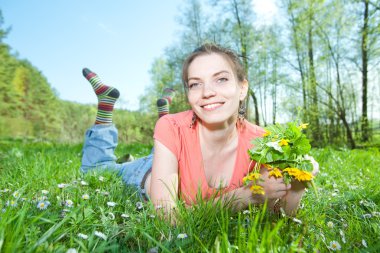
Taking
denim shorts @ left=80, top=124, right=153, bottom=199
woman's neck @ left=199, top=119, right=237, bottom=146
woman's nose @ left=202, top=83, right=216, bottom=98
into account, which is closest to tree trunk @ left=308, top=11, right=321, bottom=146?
denim shorts @ left=80, top=124, right=153, bottom=199

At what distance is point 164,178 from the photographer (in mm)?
2047

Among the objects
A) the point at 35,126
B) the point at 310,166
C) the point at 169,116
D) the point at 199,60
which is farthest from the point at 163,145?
the point at 35,126

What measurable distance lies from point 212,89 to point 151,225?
1.03 m

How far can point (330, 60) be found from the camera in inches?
701

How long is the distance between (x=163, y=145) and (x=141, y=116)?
19.0m

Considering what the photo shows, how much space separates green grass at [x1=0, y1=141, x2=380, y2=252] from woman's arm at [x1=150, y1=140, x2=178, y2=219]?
11 centimetres

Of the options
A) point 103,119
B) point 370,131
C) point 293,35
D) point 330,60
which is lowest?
point 370,131

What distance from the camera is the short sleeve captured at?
2.20m

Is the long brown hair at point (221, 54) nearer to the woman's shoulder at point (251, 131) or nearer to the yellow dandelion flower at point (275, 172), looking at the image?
the woman's shoulder at point (251, 131)

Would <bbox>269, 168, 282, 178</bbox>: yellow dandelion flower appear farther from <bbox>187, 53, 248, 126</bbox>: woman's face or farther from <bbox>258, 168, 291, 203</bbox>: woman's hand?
<bbox>187, 53, 248, 126</bbox>: woman's face

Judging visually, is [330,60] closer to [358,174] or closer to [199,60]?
[358,174]

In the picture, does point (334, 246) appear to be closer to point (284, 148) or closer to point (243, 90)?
point (284, 148)

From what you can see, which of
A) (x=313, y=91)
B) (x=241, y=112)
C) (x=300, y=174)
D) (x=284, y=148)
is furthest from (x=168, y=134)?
(x=313, y=91)

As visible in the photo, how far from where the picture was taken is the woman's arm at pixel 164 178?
6.26ft
